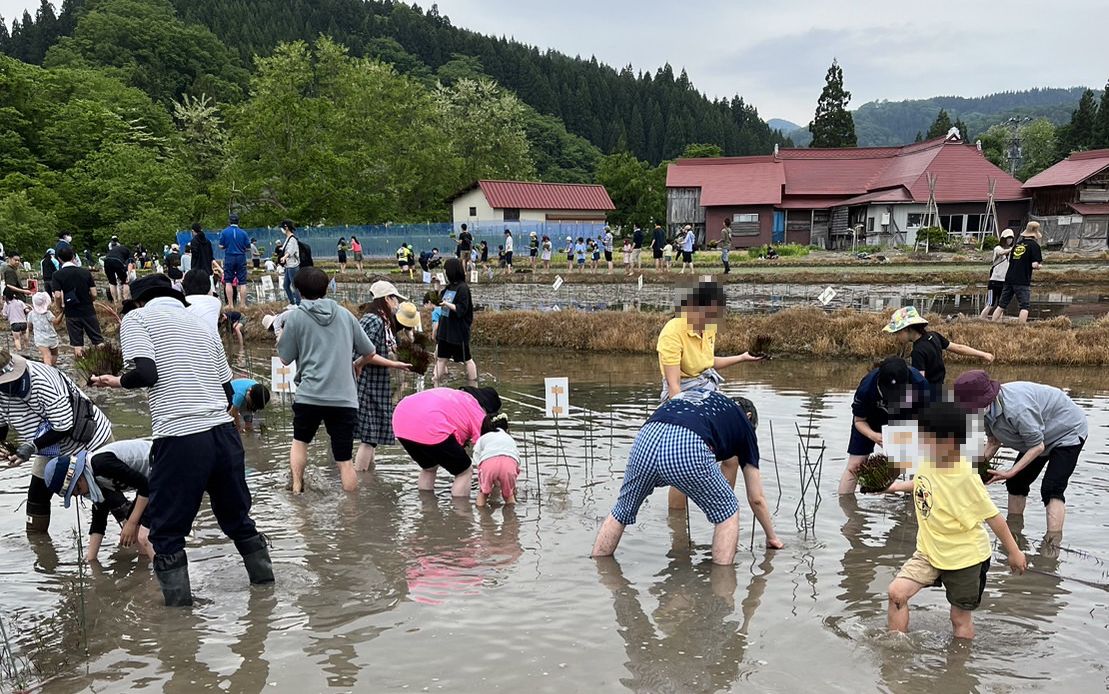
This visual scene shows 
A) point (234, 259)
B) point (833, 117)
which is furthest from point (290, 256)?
point (833, 117)

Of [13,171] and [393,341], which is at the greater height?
[13,171]

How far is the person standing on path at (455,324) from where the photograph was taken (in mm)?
11453

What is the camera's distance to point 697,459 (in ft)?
16.8

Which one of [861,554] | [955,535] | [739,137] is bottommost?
[861,554]

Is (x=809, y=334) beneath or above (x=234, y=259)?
beneath

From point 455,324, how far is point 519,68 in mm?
129567

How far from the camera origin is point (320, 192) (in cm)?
4319

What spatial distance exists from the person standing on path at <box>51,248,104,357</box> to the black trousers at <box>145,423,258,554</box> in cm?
997

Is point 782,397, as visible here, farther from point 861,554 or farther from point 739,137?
point 739,137

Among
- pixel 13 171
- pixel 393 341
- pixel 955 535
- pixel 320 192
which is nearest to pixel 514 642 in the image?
pixel 955 535

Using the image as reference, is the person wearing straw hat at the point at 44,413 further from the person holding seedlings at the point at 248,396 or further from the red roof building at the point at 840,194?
the red roof building at the point at 840,194

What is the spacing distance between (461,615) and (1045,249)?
4377 centimetres

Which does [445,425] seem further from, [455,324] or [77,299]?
[77,299]

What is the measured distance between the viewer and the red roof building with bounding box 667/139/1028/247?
147 ft
